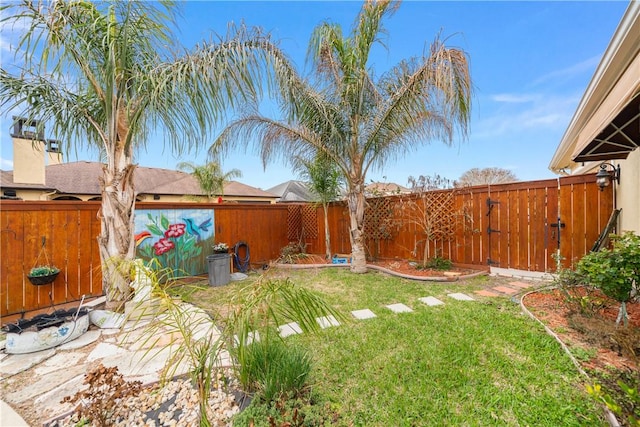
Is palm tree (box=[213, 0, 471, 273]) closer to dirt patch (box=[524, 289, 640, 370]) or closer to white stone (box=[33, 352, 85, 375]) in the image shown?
dirt patch (box=[524, 289, 640, 370])

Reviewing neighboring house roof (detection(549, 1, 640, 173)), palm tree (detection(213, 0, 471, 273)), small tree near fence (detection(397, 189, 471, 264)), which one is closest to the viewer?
neighboring house roof (detection(549, 1, 640, 173))

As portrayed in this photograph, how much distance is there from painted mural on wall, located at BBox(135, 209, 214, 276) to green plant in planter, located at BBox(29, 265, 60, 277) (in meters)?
1.48

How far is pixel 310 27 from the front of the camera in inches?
234

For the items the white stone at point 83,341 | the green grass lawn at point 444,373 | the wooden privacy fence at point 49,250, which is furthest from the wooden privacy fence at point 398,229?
the green grass lawn at point 444,373

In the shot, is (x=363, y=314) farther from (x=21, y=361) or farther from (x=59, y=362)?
(x=21, y=361)

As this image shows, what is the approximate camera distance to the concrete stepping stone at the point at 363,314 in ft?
12.4

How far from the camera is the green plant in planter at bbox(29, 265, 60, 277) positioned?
12.7 feet

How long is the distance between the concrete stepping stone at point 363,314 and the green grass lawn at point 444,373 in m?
0.13

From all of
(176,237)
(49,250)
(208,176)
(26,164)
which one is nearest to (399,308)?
(176,237)

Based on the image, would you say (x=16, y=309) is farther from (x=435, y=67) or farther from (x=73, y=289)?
(x=435, y=67)

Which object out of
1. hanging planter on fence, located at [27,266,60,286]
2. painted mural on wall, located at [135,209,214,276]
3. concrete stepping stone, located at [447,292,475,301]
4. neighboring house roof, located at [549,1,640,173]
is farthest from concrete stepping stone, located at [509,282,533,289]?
hanging planter on fence, located at [27,266,60,286]

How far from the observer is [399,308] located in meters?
4.12

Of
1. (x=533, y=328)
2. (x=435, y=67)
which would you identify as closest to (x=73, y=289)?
(x=533, y=328)

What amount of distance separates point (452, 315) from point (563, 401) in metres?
1.74
